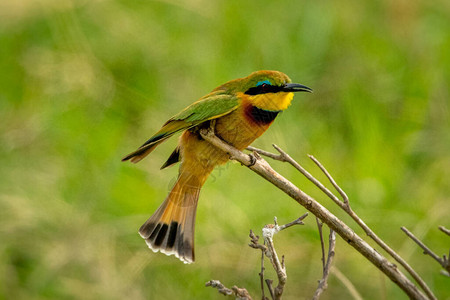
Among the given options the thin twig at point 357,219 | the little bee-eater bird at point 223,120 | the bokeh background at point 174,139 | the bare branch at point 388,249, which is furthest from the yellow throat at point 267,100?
the bokeh background at point 174,139

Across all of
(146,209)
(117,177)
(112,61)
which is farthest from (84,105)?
(146,209)

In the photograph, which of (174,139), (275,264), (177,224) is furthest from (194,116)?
(174,139)

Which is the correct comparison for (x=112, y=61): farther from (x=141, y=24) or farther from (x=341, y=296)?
(x=341, y=296)

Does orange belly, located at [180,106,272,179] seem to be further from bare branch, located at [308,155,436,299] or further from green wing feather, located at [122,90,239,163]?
bare branch, located at [308,155,436,299]

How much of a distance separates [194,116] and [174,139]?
1036 mm

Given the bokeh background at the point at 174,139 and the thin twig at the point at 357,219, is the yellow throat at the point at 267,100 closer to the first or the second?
the thin twig at the point at 357,219

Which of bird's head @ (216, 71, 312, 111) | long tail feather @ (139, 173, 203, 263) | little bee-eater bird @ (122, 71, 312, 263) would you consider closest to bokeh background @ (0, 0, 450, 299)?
long tail feather @ (139, 173, 203, 263)

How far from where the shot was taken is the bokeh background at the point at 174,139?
2.85 m

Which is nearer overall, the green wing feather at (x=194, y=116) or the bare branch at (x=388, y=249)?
the bare branch at (x=388, y=249)

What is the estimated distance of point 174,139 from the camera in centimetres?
279

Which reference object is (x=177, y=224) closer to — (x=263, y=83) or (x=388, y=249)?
(x=263, y=83)

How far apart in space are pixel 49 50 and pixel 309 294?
1983mm

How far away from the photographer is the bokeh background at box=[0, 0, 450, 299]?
2.85m

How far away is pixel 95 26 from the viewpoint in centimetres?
388
